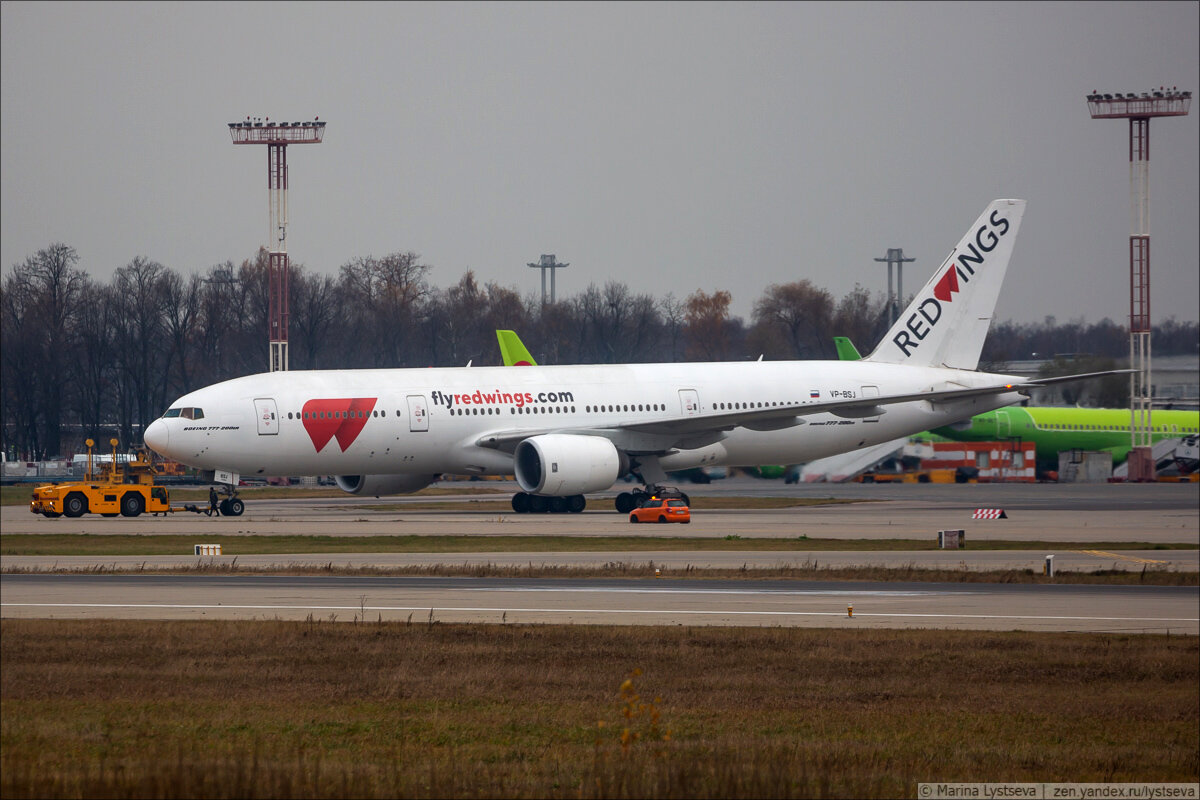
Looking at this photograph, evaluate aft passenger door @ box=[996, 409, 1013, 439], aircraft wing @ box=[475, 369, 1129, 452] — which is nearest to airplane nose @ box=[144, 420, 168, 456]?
aircraft wing @ box=[475, 369, 1129, 452]

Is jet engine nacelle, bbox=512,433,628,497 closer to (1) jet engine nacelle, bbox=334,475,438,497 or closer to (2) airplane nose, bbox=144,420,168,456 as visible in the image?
(1) jet engine nacelle, bbox=334,475,438,497

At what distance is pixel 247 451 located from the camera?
47.0 metres

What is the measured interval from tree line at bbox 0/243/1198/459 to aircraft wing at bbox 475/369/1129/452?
44991 mm

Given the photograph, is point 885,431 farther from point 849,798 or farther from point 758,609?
point 849,798

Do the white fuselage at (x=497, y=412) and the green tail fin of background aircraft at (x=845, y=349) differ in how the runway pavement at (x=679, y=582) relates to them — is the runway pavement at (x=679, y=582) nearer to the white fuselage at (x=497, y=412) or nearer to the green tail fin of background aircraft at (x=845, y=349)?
the white fuselage at (x=497, y=412)

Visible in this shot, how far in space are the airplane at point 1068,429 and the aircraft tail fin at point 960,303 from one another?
2432 cm

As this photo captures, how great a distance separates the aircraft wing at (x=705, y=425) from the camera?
49.1 m

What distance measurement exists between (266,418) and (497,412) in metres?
7.61

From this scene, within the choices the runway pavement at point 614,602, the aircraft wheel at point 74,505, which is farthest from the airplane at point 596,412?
the runway pavement at point 614,602

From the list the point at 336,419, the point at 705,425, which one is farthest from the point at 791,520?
the point at 336,419

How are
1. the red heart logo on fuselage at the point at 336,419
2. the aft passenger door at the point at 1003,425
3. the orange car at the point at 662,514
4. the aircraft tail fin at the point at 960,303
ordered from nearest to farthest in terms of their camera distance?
the orange car at the point at 662,514, the red heart logo on fuselage at the point at 336,419, the aircraft tail fin at the point at 960,303, the aft passenger door at the point at 1003,425

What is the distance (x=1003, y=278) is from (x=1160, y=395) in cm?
6229

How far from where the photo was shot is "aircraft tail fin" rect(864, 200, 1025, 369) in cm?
5597

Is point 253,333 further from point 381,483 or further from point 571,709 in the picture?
point 571,709
